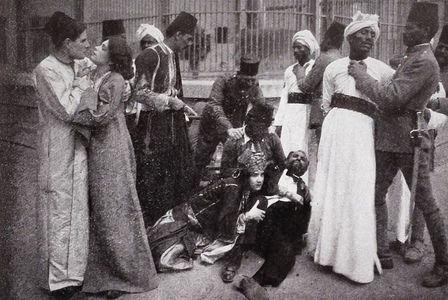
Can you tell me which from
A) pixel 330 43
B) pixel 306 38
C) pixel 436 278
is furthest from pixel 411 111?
pixel 306 38

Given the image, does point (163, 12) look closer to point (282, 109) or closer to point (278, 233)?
point (282, 109)

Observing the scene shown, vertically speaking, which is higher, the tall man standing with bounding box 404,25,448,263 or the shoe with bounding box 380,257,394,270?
the tall man standing with bounding box 404,25,448,263

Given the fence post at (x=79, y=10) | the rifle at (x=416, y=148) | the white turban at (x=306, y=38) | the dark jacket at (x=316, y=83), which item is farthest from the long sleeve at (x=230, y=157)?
the fence post at (x=79, y=10)

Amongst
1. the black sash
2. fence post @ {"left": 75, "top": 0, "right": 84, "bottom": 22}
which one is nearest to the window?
fence post @ {"left": 75, "top": 0, "right": 84, "bottom": 22}

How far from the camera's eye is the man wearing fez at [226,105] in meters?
4.89

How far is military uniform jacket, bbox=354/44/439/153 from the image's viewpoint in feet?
12.7

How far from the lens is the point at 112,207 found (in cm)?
378

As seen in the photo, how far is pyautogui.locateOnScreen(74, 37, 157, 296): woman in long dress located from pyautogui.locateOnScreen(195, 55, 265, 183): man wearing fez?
122 centimetres

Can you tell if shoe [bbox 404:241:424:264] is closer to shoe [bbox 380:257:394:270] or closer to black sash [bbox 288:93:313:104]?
shoe [bbox 380:257:394:270]

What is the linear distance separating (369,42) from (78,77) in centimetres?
214

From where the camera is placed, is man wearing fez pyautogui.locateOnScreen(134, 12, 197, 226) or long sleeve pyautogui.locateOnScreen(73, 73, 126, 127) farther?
man wearing fez pyautogui.locateOnScreen(134, 12, 197, 226)

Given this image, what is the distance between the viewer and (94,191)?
3.77 m

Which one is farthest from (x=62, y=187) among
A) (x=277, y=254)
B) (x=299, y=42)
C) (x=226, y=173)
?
(x=299, y=42)

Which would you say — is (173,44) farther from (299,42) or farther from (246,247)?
(246,247)
